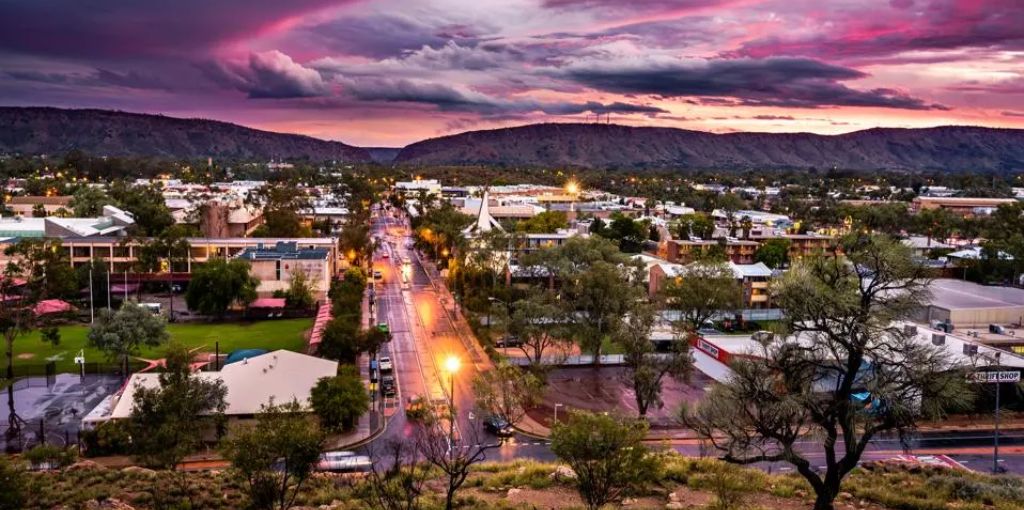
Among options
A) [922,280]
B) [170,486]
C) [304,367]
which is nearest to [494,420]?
[304,367]

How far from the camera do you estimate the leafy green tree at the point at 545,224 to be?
10806 cm

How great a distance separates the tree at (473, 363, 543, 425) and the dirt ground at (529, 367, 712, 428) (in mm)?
3848

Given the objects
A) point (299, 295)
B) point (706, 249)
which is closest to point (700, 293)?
point (706, 249)

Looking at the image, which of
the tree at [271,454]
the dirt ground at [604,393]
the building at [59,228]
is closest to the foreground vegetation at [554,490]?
the tree at [271,454]

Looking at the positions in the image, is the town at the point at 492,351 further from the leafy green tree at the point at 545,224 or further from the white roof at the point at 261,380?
the leafy green tree at the point at 545,224

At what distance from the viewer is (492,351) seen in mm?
52281

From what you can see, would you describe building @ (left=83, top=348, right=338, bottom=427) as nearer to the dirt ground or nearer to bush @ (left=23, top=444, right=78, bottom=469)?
bush @ (left=23, top=444, right=78, bottom=469)

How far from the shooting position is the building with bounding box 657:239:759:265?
288ft

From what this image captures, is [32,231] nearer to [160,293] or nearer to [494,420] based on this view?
[160,293]

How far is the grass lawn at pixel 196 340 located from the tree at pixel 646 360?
85.9ft

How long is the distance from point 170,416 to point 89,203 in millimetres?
99016

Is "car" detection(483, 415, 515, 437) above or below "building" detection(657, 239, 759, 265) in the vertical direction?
below

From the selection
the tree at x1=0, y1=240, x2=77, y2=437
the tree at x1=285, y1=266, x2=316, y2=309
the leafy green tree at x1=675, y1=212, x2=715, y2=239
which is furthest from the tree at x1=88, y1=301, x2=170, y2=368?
the leafy green tree at x1=675, y1=212, x2=715, y2=239

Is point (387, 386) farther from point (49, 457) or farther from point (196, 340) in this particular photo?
point (196, 340)
